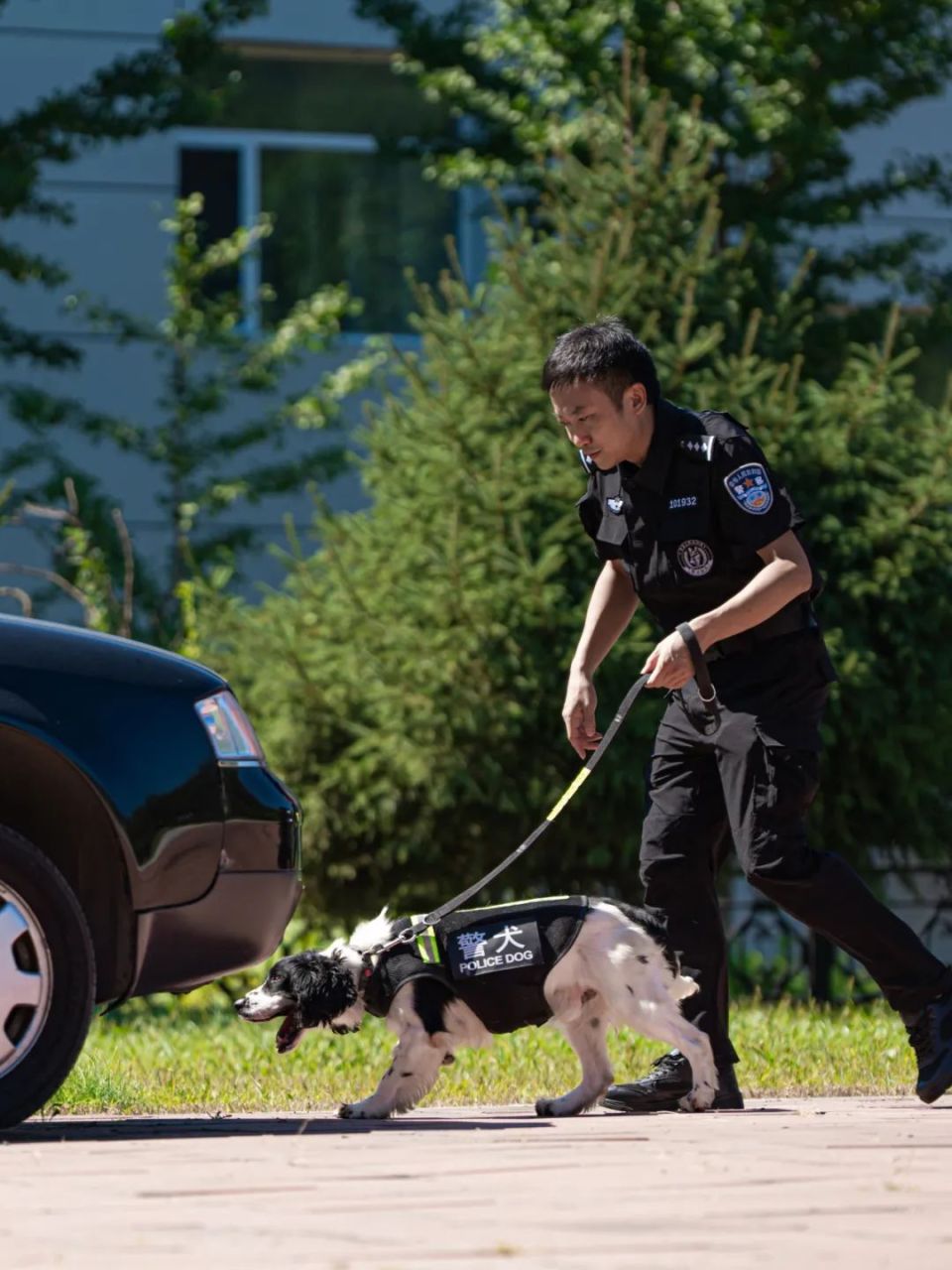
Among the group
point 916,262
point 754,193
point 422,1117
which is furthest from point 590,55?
point 422,1117

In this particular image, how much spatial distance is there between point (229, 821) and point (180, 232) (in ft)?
35.1

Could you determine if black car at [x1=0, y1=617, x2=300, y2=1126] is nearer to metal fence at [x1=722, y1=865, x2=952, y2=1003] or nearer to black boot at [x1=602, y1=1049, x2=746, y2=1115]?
black boot at [x1=602, y1=1049, x2=746, y2=1115]

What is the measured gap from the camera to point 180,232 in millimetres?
15320

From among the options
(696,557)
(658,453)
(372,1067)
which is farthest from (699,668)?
(372,1067)

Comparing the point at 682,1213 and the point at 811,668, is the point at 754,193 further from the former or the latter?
the point at 682,1213

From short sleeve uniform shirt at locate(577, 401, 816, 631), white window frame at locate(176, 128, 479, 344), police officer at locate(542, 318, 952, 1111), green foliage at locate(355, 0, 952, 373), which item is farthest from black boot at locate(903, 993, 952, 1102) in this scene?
white window frame at locate(176, 128, 479, 344)

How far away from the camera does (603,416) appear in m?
5.72

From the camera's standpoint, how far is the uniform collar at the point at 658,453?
5715 millimetres

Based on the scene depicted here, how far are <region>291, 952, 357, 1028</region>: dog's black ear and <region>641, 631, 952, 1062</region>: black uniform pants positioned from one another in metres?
0.83

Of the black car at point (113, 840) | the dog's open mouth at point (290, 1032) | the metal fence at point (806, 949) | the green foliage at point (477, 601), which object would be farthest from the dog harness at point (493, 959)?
the metal fence at point (806, 949)

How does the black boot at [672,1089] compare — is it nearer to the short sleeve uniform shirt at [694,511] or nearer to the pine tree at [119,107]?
the short sleeve uniform shirt at [694,511]

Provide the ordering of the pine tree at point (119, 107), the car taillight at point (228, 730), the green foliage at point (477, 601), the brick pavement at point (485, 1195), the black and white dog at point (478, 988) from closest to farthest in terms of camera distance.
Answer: the brick pavement at point (485, 1195) < the car taillight at point (228, 730) < the black and white dog at point (478, 988) < the green foliage at point (477, 601) < the pine tree at point (119, 107)

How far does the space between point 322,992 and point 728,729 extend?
1.21 metres

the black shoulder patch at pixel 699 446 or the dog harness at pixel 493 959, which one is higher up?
the black shoulder patch at pixel 699 446
